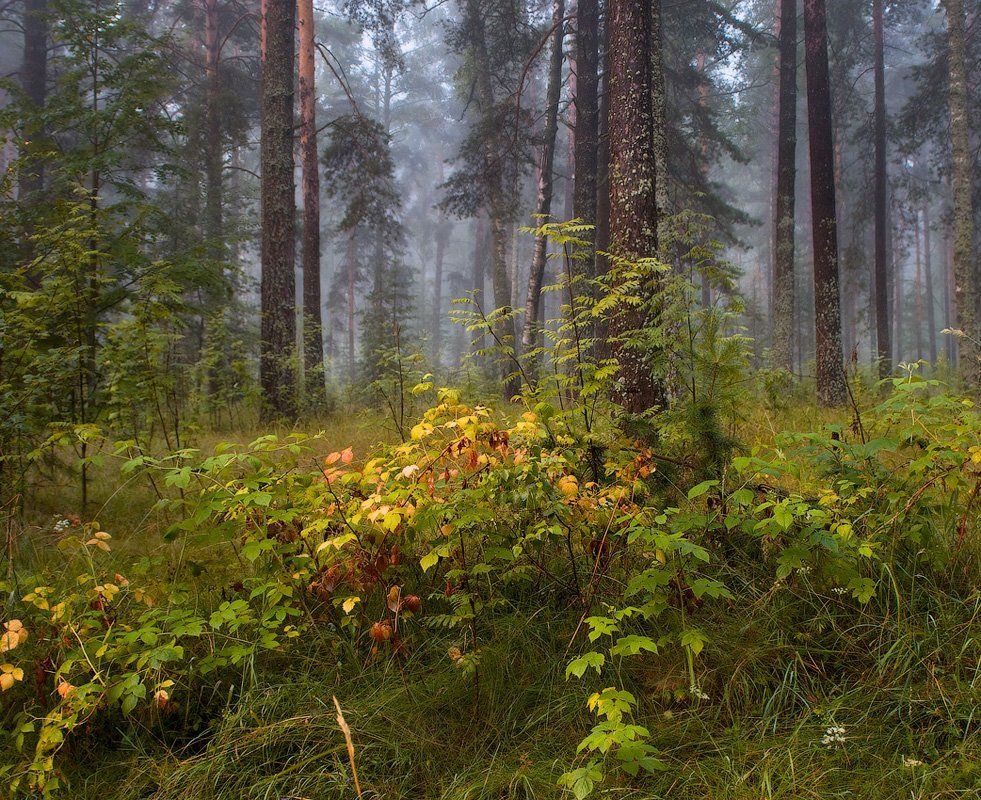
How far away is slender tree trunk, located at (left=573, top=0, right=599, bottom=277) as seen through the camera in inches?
441

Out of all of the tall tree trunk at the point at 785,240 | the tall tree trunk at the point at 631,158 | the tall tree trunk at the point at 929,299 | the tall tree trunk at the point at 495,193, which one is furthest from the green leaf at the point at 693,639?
the tall tree trunk at the point at 929,299

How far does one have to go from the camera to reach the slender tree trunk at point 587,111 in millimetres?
11195

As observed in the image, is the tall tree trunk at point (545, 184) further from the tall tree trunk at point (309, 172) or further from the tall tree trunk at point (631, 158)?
the tall tree trunk at point (631, 158)

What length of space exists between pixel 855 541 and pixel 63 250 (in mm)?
5672

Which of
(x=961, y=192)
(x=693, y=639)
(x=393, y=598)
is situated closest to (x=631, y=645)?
(x=693, y=639)

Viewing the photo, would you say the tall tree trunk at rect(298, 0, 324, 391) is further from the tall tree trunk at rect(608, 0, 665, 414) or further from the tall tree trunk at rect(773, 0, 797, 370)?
the tall tree trunk at rect(773, 0, 797, 370)

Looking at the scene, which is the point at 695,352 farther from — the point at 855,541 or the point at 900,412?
the point at 855,541

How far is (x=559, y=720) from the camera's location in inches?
92.3

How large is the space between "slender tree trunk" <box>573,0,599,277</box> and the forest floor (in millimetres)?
9937

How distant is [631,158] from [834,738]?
4.43 m

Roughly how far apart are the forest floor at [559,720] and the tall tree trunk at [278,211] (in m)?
6.42

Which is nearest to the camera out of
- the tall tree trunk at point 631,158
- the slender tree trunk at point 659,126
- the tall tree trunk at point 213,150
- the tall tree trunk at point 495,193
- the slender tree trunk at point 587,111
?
the tall tree trunk at point 631,158

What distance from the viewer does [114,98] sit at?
577cm

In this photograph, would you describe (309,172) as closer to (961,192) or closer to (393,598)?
(393,598)
